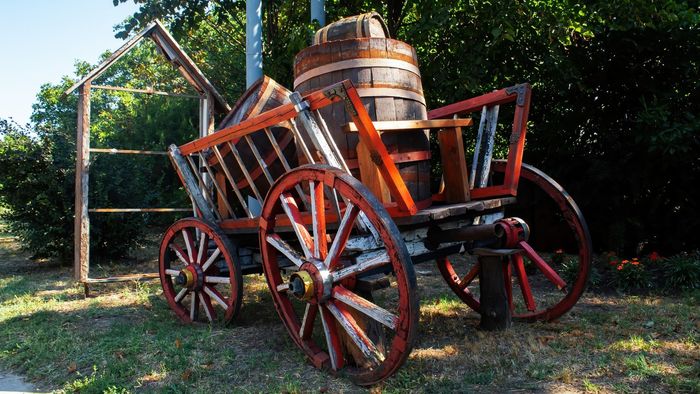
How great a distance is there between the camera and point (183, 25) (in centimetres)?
696

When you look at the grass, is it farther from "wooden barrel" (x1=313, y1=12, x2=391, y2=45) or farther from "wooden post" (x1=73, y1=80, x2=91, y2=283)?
"wooden barrel" (x1=313, y1=12, x2=391, y2=45)

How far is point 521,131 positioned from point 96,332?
326 cm

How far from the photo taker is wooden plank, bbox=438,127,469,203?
11.1 feet

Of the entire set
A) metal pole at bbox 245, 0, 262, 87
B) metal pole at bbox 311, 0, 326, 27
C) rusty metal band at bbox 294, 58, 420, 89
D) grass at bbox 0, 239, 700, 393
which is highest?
metal pole at bbox 311, 0, 326, 27

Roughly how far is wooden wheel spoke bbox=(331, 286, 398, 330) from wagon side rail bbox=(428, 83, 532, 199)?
1120mm

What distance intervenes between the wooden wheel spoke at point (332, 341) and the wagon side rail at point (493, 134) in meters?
1.17

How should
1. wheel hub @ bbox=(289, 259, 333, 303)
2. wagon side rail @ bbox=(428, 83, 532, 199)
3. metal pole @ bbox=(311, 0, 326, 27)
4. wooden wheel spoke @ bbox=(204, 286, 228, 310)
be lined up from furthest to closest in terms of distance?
1. metal pole @ bbox=(311, 0, 326, 27)
2. wooden wheel spoke @ bbox=(204, 286, 228, 310)
3. wagon side rail @ bbox=(428, 83, 532, 199)
4. wheel hub @ bbox=(289, 259, 333, 303)

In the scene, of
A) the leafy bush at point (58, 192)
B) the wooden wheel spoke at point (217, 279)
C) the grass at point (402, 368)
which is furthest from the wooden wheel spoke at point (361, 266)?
the leafy bush at point (58, 192)

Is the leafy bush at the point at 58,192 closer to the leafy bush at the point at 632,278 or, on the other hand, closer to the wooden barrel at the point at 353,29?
the wooden barrel at the point at 353,29

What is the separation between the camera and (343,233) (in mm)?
2758

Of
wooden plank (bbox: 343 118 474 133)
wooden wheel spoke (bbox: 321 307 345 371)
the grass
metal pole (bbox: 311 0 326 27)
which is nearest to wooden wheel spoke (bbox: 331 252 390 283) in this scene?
wooden wheel spoke (bbox: 321 307 345 371)

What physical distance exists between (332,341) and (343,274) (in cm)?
40

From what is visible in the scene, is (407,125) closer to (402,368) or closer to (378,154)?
(378,154)

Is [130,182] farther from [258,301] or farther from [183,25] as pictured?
[258,301]
